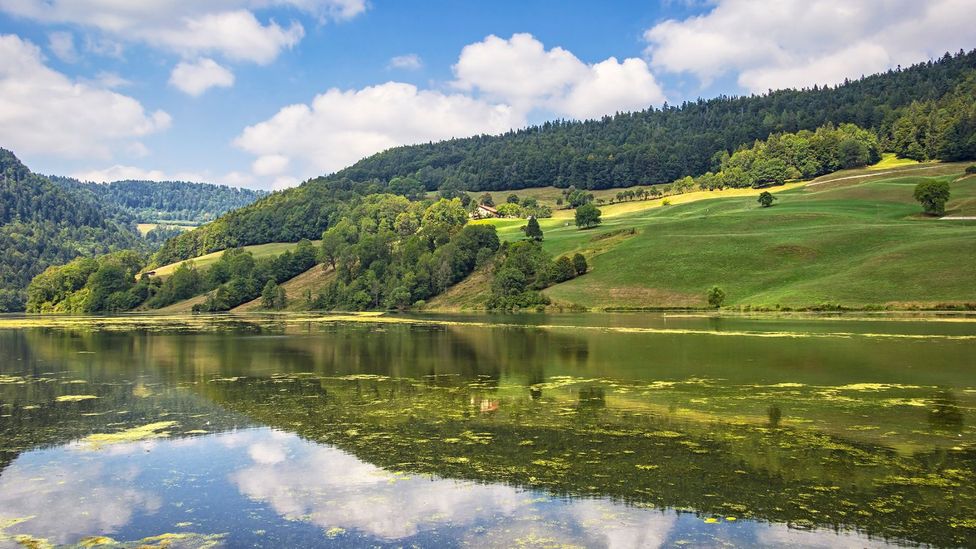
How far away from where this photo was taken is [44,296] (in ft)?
627

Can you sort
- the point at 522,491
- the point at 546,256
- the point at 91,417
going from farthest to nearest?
1. the point at 546,256
2. the point at 91,417
3. the point at 522,491

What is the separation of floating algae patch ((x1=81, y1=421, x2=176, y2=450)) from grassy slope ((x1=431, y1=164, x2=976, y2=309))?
77.3m

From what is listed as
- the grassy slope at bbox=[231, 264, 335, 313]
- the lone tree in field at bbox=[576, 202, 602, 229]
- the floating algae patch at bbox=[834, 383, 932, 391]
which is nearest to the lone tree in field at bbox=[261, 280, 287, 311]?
the grassy slope at bbox=[231, 264, 335, 313]

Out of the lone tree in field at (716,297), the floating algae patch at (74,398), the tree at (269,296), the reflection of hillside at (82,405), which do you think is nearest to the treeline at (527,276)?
the lone tree in field at (716,297)

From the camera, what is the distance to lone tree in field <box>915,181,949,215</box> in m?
126

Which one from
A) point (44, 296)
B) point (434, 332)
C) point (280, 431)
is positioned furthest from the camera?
point (44, 296)

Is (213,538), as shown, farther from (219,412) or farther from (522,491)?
(219,412)

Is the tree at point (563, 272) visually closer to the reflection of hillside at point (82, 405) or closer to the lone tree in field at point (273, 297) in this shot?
the lone tree in field at point (273, 297)

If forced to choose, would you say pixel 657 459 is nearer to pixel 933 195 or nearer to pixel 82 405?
pixel 82 405

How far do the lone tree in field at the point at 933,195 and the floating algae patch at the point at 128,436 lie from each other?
13710cm

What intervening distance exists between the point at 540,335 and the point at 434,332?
484 inches

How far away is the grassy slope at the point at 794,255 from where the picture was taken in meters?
86.2

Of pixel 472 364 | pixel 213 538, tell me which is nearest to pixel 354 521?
pixel 213 538

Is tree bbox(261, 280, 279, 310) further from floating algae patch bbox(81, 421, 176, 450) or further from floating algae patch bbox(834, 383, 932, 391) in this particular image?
floating algae patch bbox(834, 383, 932, 391)
